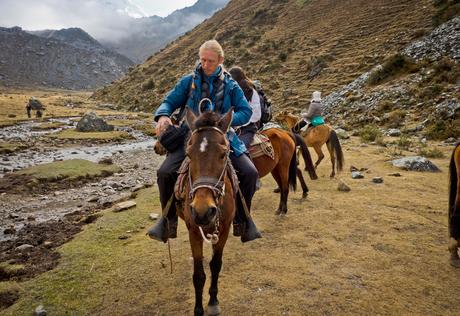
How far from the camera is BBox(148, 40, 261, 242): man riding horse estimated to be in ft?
13.5

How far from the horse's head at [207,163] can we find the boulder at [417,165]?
9232mm

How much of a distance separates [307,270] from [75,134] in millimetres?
20375

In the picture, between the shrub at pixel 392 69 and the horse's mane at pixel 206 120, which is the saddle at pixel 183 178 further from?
the shrub at pixel 392 69

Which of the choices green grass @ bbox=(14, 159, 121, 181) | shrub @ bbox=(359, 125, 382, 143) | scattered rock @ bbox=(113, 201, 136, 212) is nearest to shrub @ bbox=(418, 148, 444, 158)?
shrub @ bbox=(359, 125, 382, 143)

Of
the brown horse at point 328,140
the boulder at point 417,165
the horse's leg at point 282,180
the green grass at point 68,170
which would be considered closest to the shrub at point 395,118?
the boulder at point 417,165

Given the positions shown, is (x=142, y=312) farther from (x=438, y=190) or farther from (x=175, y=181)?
(x=438, y=190)

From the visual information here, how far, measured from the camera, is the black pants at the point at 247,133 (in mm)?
→ 6555

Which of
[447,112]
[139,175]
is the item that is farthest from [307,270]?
[447,112]

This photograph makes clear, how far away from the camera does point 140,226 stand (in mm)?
6770

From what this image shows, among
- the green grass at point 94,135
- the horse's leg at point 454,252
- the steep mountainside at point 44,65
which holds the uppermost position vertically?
the steep mountainside at point 44,65

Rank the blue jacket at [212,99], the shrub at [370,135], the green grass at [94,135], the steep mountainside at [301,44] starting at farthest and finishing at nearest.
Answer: the steep mountainside at [301,44] < the green grass at [94,135] < the shrub at [370,135] < the blue jacket at [212,99]

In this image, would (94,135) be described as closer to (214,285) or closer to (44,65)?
(214,285)

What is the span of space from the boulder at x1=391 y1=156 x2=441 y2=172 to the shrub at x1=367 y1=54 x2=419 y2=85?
14.7 m

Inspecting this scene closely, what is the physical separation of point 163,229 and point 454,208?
4558 millimetres
